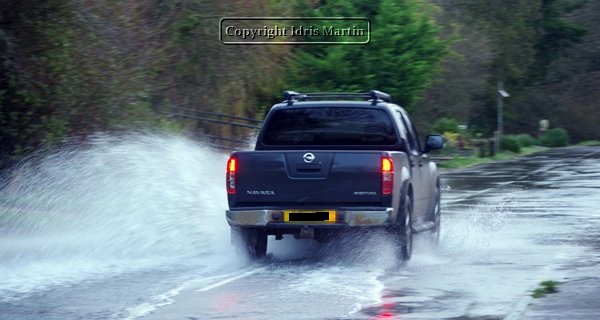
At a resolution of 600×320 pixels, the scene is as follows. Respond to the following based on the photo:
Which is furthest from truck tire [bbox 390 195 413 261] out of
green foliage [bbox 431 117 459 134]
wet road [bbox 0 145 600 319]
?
green foliage [bbox 431 117 459 134]

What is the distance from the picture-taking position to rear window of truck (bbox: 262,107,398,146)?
1470cm

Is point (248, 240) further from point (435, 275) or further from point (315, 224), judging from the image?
point (435, 275)

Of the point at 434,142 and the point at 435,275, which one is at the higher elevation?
the point at 434,142

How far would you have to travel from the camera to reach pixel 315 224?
13508 mm

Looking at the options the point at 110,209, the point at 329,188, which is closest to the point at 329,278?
the point at 329,188

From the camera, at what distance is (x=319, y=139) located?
14766mm

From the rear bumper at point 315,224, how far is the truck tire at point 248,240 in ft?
0.72

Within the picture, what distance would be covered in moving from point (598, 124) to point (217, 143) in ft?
140

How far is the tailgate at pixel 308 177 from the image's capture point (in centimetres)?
1338

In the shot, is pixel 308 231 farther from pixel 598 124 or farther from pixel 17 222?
pixel 598 124

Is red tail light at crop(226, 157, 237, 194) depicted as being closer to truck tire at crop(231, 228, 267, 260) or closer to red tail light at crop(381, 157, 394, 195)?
truck tire at crop(231, 228, 267, 260)

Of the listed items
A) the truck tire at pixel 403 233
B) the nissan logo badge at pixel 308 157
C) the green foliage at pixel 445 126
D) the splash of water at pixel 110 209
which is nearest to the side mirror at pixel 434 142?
the truck tire at pixel 403 233

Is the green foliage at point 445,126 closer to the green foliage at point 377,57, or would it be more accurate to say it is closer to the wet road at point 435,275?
the green foliage at point 377,57

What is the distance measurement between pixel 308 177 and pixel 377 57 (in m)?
19.9
